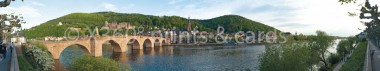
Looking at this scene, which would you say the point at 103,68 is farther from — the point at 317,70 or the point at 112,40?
the point at 112,40

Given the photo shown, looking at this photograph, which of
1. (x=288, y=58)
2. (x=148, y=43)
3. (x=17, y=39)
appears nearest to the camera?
(x=288, y=58)

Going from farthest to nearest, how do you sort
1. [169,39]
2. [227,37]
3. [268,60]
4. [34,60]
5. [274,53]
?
[227,37], [169,39], [34,60], [274,53], [268,60]

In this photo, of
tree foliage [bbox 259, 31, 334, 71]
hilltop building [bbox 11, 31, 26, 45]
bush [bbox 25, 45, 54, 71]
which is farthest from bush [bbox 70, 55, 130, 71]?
hilltop building [bbox 11, 31, 26, 45]

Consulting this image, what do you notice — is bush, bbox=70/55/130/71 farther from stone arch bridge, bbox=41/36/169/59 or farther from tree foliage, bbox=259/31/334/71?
stone arch bridge, bbox=41/36/169/59

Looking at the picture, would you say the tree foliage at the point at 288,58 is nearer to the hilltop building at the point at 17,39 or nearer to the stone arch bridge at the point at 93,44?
the hilltop building at the point at 17,39

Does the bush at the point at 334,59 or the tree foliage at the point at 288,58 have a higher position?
the tree foliage at the point at 288,58

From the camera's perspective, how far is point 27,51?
151 ft

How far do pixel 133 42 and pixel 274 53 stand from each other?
8480 cm

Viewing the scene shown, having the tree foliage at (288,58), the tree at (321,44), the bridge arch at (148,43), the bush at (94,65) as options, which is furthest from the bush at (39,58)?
the bridge arch at (148,43)

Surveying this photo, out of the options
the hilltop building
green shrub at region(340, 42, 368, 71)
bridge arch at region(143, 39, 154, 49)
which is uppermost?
the hilltop building

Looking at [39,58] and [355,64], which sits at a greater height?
[39,58]

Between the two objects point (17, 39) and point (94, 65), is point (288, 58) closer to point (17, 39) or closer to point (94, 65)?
point (94, 65)

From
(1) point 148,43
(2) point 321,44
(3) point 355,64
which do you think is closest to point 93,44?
(2) point 321,44

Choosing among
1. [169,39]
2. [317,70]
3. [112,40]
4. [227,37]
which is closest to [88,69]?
[317,70]
